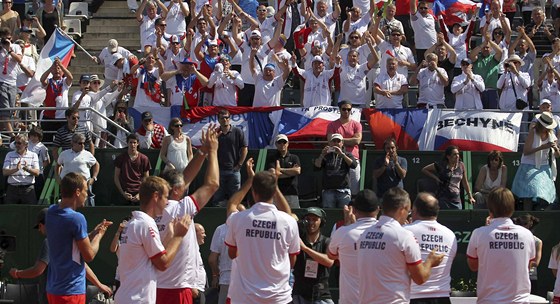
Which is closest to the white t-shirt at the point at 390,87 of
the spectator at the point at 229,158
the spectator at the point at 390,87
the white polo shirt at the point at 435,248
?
the spectator at the point at 390,87

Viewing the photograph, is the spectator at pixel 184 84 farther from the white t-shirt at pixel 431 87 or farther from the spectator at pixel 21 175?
the white t-shirt at pixel 431 87

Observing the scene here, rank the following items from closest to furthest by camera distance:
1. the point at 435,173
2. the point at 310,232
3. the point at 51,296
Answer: the point at 51,296 < the point at 310,232 < the point at 435,173

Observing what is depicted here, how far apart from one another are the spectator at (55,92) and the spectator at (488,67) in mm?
7592

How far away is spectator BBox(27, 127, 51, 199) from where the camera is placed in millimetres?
19922

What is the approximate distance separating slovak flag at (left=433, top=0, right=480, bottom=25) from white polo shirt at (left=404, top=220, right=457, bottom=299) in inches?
563

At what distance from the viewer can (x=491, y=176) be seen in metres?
18.7

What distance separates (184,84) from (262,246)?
1126 cm

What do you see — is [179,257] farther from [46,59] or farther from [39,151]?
[46,59]

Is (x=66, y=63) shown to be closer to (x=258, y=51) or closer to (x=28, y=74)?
(x=28, y=74)

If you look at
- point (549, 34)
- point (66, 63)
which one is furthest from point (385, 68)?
point (66, 63)

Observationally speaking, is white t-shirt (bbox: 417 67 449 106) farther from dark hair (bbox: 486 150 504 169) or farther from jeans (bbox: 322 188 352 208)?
jeans (bbox: 322 188 352 208)

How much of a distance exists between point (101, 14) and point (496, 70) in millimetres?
10838

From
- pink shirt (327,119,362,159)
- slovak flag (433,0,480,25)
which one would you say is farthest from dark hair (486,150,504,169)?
slovak flag (433,0,480,25)

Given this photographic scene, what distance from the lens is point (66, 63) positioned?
2355 cm
